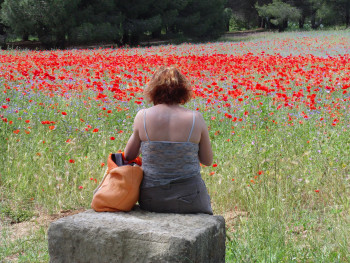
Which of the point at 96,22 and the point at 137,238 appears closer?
the point at 137,238

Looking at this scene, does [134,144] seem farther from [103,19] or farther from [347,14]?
[347,14]

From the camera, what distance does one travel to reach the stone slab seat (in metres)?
2.82

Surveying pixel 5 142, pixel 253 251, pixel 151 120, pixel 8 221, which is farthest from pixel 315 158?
pixel 5 142

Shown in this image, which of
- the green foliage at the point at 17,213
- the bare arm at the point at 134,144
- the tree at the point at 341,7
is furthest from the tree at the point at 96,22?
the tree at the point at 341,7

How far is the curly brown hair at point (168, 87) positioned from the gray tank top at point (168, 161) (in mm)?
182

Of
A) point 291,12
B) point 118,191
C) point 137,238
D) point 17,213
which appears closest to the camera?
point 137,238

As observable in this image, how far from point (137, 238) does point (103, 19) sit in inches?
1024

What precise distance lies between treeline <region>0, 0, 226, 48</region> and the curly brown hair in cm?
2254

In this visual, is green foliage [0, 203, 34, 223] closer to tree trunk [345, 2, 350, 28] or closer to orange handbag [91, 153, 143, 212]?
orange handbag [91, 153, 143, 212]

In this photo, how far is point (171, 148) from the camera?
3252mm

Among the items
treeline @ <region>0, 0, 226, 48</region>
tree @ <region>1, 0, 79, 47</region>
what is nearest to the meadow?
tree @ <region>1, 0, 79, 47</region>

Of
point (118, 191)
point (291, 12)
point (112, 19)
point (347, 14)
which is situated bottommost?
point (118, 191)

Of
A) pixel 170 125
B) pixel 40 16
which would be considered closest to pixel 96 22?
pixel 40 16

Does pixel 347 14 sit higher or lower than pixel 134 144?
higher
